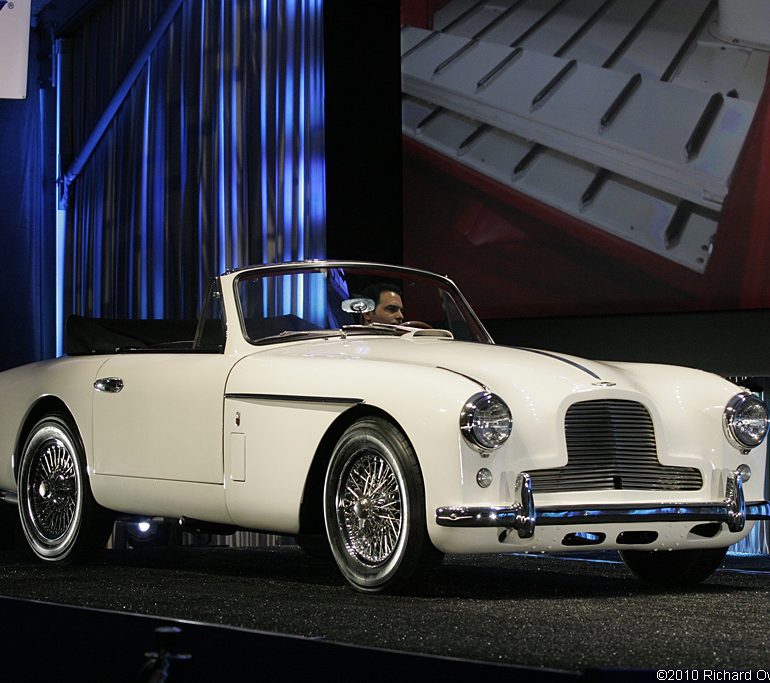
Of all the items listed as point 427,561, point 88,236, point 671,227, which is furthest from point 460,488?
point 88,236

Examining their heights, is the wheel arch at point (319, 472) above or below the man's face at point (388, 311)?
below

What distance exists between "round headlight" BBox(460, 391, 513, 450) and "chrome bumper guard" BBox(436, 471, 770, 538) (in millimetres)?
145

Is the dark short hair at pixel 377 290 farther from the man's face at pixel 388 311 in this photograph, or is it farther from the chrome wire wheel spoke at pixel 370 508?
the chrome wire wheel spoke at pixel 370 508

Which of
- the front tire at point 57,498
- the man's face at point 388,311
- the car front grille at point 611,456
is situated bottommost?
the front tire at point 57,498

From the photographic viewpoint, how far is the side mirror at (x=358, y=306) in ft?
17.5

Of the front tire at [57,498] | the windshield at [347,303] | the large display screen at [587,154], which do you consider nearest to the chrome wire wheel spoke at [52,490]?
the front tire at [57,498]

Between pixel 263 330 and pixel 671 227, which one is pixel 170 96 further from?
pixel 263 330

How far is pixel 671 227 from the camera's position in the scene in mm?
7461

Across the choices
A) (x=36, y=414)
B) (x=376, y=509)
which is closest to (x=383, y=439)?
(x=376, y=509)

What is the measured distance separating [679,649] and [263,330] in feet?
8.21

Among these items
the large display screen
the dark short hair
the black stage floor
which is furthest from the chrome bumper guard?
the large display screen

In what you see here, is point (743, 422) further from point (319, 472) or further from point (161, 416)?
point (161, 416)

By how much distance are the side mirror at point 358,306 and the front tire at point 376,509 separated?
102cm

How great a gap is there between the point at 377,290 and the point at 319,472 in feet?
3.80
